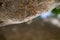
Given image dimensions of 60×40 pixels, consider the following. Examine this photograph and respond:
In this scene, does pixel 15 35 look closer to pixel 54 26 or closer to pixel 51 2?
pixel 54 26

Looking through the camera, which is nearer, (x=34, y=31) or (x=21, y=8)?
(x=21, y=8)

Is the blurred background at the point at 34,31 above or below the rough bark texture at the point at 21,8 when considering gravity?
below

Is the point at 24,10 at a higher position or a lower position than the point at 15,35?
higher

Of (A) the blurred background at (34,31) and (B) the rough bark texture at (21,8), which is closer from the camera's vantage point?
(B) the rough bark texture at (21,8)

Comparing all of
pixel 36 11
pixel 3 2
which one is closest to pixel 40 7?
pixel 36 11

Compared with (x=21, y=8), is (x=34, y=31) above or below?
below

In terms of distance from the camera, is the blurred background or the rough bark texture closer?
the rough bark texture

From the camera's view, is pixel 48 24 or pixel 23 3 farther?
Result: pixel 48 24

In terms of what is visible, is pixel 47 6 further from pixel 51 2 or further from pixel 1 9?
pixel 1 9

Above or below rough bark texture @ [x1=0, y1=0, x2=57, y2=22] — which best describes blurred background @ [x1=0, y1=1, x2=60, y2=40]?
below
